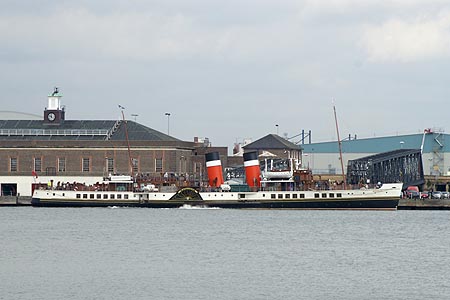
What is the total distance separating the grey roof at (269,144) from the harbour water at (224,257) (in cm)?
6890

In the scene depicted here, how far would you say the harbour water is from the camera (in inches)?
1858

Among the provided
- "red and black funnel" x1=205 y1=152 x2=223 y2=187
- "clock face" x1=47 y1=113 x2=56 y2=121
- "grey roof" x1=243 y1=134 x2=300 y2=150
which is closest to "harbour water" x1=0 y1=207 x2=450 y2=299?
"red and black funnel" x1=205 y1=152 x2=223 y2=187

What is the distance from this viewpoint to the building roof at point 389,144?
154625mm

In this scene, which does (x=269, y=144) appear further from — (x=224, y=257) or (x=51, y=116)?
(x=224, y=257)

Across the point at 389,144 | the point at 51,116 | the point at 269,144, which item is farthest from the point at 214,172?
the point at 389,144

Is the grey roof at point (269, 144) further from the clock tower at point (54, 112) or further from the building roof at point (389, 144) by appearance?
the clock tower at point (54, 112)

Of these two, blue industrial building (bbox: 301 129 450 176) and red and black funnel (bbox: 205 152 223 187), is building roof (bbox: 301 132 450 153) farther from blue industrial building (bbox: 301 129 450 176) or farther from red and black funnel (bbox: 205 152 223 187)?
red and black funnel (bbox: 205 152 223 187)

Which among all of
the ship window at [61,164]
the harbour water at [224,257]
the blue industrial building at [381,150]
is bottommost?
the harbour water at [224,257]

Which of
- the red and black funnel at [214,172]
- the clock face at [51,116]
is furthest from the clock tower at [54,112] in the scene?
the red and black funnel at [214,172]

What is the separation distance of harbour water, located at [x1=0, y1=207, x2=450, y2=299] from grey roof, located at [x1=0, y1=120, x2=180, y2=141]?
35329mm

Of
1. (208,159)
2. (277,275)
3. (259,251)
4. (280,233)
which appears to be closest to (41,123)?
(208,159)

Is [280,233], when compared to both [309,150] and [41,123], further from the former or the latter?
[309,150]

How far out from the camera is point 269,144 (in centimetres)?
16125

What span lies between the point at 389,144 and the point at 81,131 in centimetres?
5195
